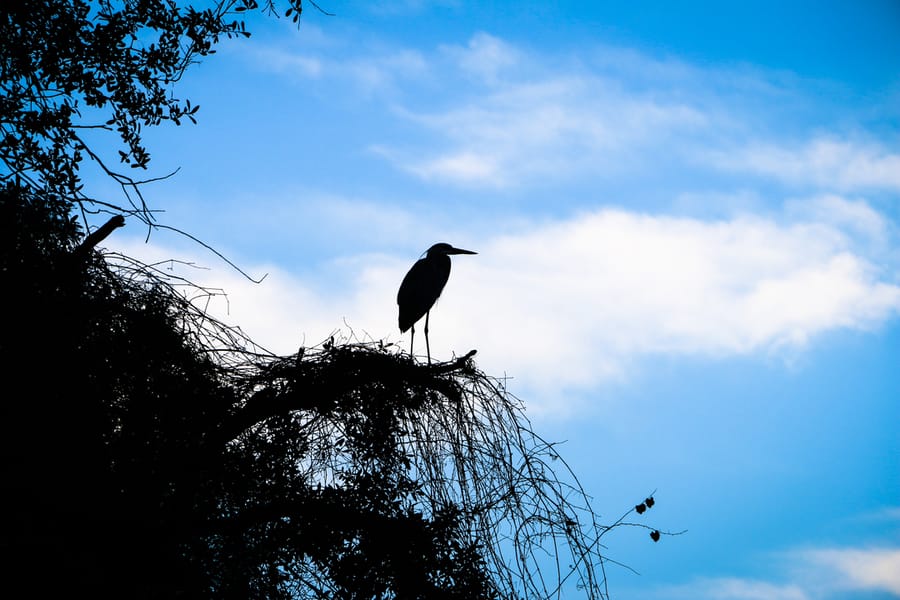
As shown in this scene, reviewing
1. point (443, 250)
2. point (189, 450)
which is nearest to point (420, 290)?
point (443, 250)

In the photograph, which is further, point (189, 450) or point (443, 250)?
point (443, 250)

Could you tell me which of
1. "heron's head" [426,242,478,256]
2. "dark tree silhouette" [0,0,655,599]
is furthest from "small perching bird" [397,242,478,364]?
"dark tree silhouette" [0,0,655,599]

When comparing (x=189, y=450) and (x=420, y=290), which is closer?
(x=189, y=450)

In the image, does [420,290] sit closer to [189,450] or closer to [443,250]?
[443,250]

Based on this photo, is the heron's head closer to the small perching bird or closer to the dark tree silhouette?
the small perching bird

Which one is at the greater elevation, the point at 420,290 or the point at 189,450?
the point at 420,290

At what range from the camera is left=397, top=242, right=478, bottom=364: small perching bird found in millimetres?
8328

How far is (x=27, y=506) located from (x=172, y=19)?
3257 mm

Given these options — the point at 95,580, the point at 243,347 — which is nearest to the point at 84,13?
the point at 243,347

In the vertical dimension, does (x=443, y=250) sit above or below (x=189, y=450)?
above

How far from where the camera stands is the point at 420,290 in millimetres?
8344

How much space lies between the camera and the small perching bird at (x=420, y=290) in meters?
8.33

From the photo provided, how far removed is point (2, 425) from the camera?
10.8 ft

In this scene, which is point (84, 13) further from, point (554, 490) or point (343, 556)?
point (554, 490)
